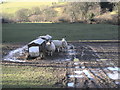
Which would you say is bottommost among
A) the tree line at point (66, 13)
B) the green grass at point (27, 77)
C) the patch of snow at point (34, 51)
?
the green grass at point (27, 77)

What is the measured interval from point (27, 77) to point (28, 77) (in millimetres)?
57

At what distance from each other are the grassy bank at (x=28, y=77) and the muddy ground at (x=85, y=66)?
1.77ft

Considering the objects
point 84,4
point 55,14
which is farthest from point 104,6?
point 55,14

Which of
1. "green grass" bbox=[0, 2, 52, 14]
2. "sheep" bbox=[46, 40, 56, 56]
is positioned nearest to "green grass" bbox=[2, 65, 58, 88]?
"sheep" bbox=[46, 40, 56, 56]

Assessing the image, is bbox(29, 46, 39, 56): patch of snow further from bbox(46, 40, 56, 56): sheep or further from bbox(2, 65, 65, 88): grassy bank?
bbox(2, 65, 65, 88): grassy bank

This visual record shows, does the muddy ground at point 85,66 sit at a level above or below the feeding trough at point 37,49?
below

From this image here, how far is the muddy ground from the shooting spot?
29.4 feet

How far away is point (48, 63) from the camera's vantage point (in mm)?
12367

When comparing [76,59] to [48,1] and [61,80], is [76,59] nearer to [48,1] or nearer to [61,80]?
[61,80]

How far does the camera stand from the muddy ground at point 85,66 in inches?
353

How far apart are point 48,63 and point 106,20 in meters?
32.8

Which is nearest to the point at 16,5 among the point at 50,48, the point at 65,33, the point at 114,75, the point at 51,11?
the point at 51,11

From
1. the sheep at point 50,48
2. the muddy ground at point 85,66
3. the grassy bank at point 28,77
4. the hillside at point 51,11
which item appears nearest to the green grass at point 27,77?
the grassy bank at point 28,77

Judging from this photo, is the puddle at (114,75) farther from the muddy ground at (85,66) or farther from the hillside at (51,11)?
the hillside at (51,11)
